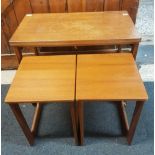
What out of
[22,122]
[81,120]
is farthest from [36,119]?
[81,120]

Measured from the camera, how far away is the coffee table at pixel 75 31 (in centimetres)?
132

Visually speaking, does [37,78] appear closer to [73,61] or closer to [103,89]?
[73,61]

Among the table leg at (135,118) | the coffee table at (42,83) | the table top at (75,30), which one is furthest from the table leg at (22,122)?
the table leg at (135,118)

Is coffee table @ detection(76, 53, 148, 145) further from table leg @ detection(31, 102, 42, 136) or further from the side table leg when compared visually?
table leg @ detection(31, 102, 42, 136)

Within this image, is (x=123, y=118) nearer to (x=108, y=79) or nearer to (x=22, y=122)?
(x=108, y=79)

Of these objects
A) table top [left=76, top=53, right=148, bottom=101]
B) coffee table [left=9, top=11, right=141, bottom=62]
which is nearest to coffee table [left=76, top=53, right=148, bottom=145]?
table top [left=76, top=53, right=148, bottom=101]

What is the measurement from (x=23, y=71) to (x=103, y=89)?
512mm

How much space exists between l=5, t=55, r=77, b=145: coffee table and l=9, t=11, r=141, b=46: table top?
125 mm

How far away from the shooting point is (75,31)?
142cm

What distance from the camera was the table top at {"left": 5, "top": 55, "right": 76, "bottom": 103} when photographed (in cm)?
105

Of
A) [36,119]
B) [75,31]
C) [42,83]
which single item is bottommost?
[36,119]

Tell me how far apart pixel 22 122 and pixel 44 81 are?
299 millimetres

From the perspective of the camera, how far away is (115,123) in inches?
59.9

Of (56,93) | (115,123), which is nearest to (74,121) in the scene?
(56,93)
